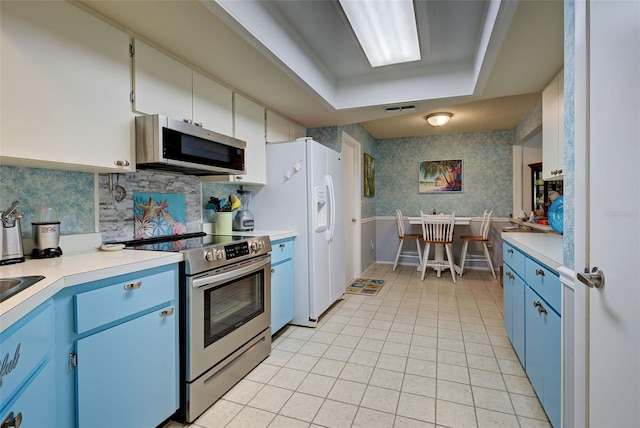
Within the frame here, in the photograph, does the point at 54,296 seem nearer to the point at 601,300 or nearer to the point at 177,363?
the point at 177,363

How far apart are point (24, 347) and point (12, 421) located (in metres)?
0.18

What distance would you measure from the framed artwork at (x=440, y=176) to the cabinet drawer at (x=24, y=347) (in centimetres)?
532

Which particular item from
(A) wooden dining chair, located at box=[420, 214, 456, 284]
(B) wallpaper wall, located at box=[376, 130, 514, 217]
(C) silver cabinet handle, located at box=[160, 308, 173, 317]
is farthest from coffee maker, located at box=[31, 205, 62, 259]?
(B) wallpaper wall, located at box=[376, 130, 514, 217]

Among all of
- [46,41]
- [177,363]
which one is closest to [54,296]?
[177,363]

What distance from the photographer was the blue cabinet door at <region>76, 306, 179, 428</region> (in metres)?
1.18

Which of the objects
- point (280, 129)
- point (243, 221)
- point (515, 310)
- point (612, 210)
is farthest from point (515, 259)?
point (280, 129)

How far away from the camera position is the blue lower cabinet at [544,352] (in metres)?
1.36

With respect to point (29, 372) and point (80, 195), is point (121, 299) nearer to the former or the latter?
point (29, 372)

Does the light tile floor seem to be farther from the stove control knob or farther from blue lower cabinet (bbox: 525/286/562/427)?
the stove control knob

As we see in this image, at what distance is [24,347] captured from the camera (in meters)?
0.87

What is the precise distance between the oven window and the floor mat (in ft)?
6.39

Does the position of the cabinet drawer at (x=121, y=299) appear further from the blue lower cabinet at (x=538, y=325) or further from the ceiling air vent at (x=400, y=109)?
the ceiling air vent at (x=400, y=109)

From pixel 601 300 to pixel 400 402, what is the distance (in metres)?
1.18

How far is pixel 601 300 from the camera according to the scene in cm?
96
